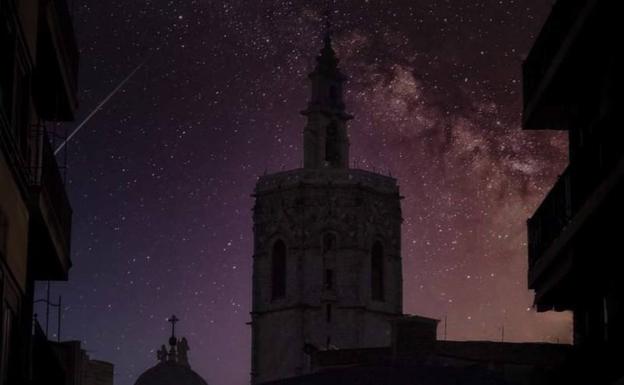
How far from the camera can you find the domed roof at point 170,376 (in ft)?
288

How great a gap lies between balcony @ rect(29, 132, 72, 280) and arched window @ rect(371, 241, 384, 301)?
73.4 m

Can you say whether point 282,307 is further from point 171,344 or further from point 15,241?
point 15,241

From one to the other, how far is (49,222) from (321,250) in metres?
74.2

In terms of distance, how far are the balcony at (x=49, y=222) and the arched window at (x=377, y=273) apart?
7338 cm

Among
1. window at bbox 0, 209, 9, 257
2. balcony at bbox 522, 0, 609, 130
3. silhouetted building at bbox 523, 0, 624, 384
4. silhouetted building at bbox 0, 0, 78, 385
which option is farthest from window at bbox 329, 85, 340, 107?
window at bbox 0, 209, 9, 257

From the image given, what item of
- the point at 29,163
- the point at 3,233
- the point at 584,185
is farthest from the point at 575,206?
the point at 3,233

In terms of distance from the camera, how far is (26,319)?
67.0ft

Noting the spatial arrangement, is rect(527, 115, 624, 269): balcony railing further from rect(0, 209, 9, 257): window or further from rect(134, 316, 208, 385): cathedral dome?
rect(134, 316, 208, 385): cathedral dome

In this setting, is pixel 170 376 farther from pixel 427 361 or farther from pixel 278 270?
pixel 427 361

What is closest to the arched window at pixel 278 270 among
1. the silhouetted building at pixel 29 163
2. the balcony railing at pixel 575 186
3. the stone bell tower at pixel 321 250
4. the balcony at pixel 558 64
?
the stone bell tower at pixel 321 250

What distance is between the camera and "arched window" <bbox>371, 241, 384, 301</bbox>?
96312 mm

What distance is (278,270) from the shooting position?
96.0 metres

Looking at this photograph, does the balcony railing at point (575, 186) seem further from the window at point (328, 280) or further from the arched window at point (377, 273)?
the arched window at point (377, 273)

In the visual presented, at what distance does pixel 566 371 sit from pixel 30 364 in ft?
19.0
